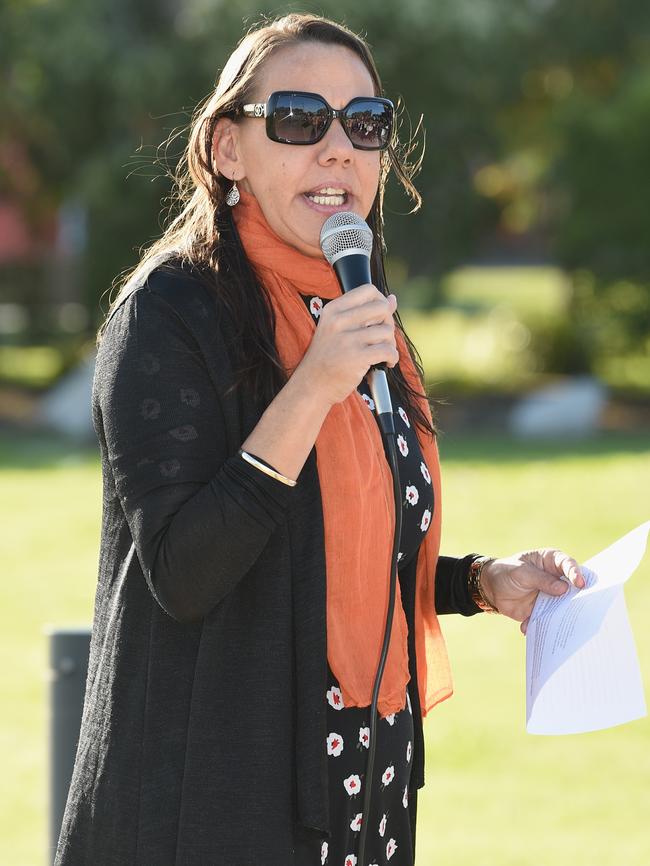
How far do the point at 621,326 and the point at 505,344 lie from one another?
7.87ft

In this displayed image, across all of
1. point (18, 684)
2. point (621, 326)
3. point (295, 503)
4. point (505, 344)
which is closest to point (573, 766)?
point (18, 684)

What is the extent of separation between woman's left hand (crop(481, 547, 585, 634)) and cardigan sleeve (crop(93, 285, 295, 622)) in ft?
2.23

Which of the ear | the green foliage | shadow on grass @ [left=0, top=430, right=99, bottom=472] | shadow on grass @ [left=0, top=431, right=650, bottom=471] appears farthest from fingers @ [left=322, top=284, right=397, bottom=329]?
the green foliage

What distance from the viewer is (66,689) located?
345cm

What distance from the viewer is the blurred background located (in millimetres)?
11039

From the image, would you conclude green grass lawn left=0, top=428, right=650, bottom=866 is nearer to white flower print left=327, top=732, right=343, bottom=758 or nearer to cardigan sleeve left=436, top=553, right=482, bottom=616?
cardigan sleeve left=436, top=553, right=482, bottom=616

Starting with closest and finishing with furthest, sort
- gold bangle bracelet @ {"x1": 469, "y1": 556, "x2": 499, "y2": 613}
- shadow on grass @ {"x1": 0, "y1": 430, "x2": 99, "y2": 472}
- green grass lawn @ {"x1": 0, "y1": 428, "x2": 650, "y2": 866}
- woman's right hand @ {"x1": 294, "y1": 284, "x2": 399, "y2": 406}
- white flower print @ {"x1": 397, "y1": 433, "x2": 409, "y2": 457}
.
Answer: woman's right hand @ {"x1": 294, "y1": 284, "x2": 399, "y2": 406}
white flower print @ {"x1": 397, "y1": 433, "x2": 409, "y2": 457}
gold bangle bracelet @ {"x1": 469, "y1": 556, "x2": 499, "y2": 613}
green grass lawn @ {"x1": 0, "y1": 428, "x2": 650, "y2": 866}
shadow on grass @ {"x1": 0, "y1": 430, "x2": 99, "y2": 472}

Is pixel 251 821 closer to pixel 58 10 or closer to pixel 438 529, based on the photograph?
pixel 438 529

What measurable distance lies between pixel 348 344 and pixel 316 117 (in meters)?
0.52

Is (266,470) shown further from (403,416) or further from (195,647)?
(403,416)

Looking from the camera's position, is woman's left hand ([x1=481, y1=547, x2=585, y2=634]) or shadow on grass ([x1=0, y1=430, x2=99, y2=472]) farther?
shadow on grass ([x1=0, y1=430, x2=99, y2=472])

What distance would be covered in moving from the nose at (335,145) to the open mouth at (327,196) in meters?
0.05

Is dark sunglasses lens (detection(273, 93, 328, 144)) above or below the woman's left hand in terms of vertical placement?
above

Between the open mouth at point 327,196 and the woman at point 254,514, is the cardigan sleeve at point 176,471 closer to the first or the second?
the woman at point 254,514
